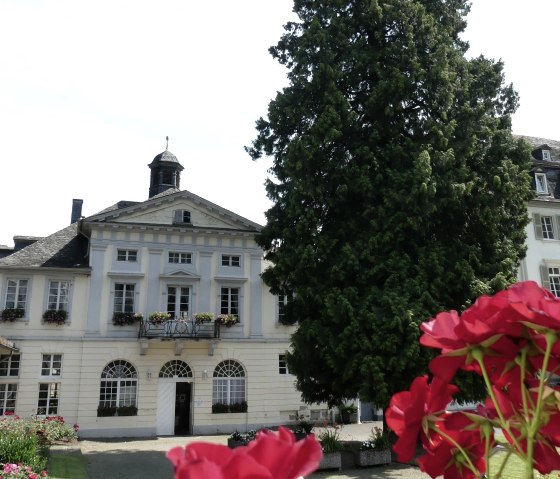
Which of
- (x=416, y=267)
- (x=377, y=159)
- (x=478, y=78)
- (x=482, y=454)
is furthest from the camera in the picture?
(x=478, y=78)

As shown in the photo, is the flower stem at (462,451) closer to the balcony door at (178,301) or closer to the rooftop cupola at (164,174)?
the balcony door at (178,301)

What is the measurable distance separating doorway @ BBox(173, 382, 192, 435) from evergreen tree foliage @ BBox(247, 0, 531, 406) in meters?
11.7

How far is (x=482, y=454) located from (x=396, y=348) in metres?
13.1

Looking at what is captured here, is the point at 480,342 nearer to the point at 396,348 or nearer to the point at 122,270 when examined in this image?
the point at 396,348

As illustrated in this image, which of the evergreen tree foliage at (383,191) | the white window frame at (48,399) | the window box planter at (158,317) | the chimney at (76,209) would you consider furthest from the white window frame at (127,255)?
the evergreen tree foliage at (383,191)

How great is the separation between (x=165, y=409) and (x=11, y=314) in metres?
8.68

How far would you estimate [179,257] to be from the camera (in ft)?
92.9

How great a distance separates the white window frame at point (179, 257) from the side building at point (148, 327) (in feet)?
0.18

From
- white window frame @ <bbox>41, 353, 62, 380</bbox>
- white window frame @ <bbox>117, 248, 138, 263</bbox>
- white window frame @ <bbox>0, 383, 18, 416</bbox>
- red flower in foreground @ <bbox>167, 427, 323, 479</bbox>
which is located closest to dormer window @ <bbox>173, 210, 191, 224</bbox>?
white window frame @ <bbox>117, 248, 138, 263</bbox>

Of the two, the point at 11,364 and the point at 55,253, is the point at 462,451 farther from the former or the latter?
the point at 55,253

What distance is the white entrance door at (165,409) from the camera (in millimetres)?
25562

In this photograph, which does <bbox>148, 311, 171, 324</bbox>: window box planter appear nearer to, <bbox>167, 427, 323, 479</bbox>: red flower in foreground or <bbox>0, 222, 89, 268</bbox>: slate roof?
<bbox>0, 222, 89, 268</bbox>: slate roof

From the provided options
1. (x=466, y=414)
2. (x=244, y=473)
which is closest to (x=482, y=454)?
(x=466, y=414)

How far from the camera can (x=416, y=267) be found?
49.8ft
